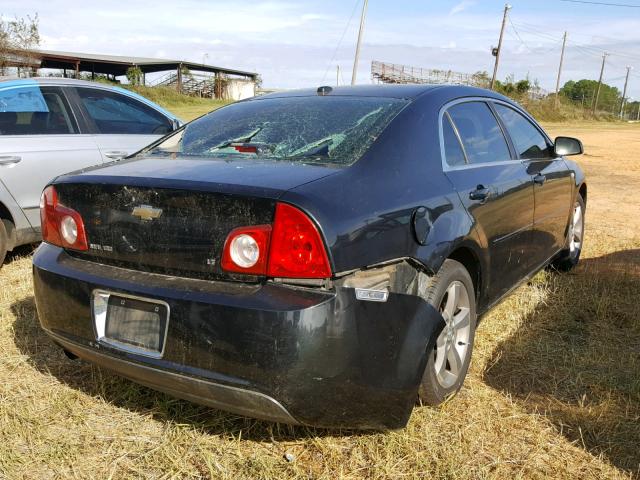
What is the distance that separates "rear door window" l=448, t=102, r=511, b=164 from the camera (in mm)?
3154

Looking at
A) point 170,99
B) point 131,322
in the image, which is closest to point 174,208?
point 131,322

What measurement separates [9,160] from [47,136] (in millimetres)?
423

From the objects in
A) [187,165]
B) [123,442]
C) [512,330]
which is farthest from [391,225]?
[512,330]

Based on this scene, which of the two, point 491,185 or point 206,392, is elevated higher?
point 491,185

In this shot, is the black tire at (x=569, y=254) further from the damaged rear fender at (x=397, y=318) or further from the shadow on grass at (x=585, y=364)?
the damaged rear fender at (x=397, y=318)

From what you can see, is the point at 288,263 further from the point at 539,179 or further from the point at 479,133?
the point at 539,179

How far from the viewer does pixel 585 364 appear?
331cm

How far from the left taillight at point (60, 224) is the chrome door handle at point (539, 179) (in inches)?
104

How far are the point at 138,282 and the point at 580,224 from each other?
13.8 feet

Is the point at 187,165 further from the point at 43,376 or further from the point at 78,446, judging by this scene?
the point at 43,376

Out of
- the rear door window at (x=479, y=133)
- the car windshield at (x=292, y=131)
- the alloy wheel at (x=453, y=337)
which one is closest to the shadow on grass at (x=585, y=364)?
the alloy wheel at (x=453, y=337)

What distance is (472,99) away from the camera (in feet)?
11.3

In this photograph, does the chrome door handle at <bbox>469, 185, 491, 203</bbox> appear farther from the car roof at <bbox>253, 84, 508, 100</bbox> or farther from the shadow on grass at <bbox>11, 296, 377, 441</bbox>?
the shadow on grass at <bbox>11, 296, 377, 441</bbox>

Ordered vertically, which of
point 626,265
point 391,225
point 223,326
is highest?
point 391,225
